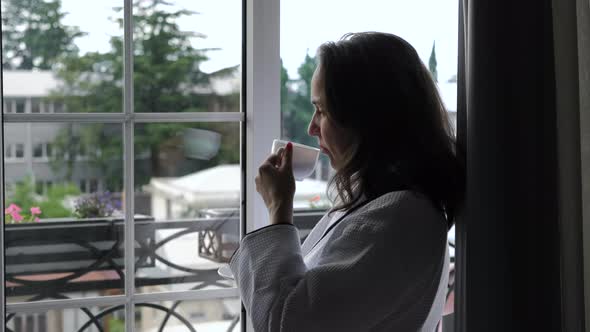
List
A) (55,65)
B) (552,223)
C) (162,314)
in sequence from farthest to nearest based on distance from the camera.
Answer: (162,314) → (55,65) → (552,223)

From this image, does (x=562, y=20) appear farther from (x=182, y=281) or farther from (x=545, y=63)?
(x=182, y=281)

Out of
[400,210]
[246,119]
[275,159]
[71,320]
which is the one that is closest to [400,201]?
[400,210]

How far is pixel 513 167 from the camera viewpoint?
1.23 meters

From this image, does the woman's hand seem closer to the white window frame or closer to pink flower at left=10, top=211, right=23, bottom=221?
the white window frame

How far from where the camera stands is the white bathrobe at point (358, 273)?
113 cm

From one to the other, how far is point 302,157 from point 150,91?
0.56m

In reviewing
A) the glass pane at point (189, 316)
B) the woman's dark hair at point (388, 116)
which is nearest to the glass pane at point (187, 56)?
the glass pane at point (189, 316)

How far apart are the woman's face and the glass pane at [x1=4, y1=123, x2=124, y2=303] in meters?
0.68

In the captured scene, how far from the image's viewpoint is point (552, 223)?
4.11ft

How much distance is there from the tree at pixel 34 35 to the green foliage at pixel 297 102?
1.87 feet

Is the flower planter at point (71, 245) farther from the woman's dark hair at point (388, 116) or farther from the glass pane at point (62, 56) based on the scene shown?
the woman's dark hair at point (388, 116)

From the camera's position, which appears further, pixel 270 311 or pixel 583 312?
pixel 583 312

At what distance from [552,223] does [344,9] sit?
0.96m

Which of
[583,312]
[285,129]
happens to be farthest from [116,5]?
[583,312]
